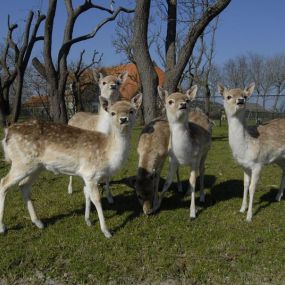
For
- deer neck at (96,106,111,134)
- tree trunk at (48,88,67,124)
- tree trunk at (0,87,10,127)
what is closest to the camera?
deer neck at (96,106,111,134)

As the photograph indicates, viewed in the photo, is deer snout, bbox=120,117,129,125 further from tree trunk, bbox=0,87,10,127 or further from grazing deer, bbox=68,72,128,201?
tree trunk, bbox=0,87,10,127

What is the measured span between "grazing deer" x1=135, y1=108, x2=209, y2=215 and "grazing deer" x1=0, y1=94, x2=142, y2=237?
92 centimetres

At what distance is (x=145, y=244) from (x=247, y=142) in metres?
2.46

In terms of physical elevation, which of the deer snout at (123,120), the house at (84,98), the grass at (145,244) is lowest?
the house at (84,98)

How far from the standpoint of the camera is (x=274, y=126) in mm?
7461

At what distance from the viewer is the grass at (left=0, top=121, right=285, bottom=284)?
4.83m

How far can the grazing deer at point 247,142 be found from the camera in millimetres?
6621

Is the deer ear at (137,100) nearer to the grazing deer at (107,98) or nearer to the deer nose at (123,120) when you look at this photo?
the deer nose at (123,120)

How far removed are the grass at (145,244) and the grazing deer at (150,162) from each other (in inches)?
11.4

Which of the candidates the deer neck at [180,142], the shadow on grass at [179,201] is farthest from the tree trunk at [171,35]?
the deer neck at [180,142]

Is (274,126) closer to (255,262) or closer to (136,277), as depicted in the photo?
(255,262)

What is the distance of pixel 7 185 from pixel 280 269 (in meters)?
3.85

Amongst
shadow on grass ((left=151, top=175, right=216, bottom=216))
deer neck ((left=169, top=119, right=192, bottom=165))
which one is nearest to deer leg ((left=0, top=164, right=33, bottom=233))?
deer neck ((left=169, top=119, right=192, bottom=165))

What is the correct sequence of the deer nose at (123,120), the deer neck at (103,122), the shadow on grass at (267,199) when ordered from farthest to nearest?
Result: 1. the deer neck at (103,122)
2. the shadow on grass at (267,199)
3. the deer nose at (123,120)
